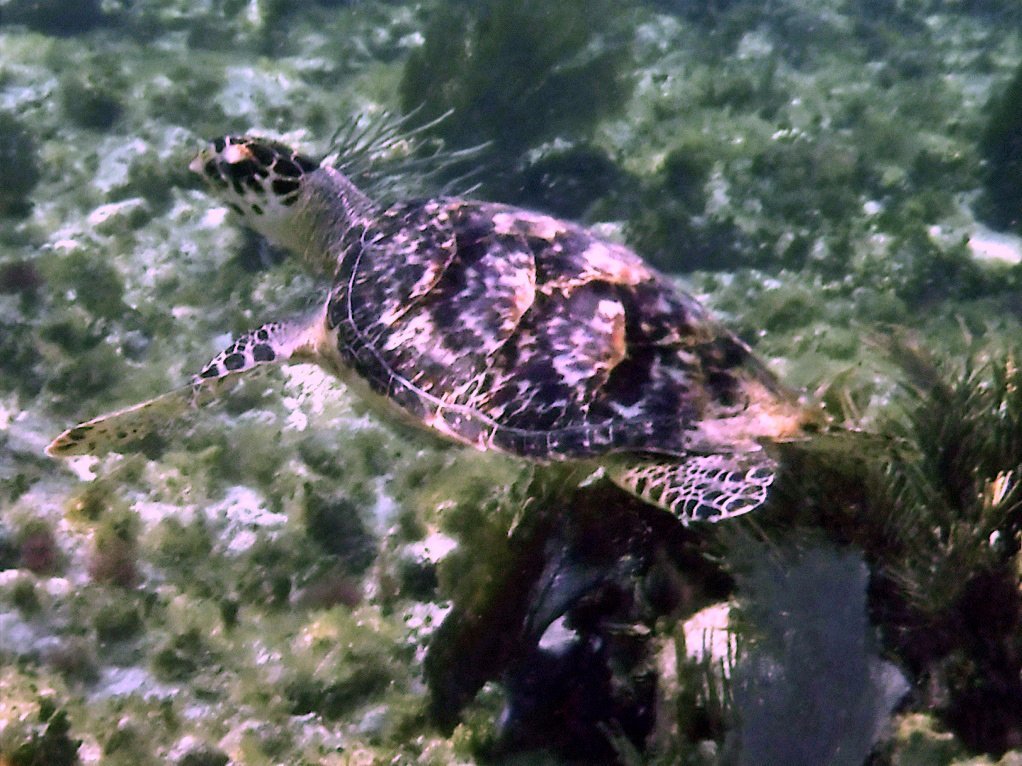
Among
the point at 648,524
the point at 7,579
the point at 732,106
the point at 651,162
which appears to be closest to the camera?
the point at 648,524

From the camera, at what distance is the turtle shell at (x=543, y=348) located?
2.32 m

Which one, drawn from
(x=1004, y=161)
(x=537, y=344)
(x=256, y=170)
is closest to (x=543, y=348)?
(x=537, y=344)

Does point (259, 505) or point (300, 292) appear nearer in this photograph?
point (259, 505)

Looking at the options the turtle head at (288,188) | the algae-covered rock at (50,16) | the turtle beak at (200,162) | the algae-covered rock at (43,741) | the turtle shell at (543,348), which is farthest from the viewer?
the algae-covered rock at (50,16)

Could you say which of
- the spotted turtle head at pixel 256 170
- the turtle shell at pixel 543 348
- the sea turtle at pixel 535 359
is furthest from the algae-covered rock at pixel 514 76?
the turtle shell at pixel 543 348

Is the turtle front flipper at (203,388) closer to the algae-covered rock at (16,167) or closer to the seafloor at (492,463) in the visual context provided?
the seafloor at (492,463)

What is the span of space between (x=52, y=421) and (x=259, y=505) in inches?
46.3

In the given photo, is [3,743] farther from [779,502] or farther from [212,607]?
[779,502]

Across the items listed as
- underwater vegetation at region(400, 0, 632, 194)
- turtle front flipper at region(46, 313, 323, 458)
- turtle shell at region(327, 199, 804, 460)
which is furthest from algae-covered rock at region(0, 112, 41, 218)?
turtle shell at region(327, 199, 804, 460)

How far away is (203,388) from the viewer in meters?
3.05

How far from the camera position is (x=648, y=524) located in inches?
95.2

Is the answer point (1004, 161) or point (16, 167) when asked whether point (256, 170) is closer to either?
point (16, 167)

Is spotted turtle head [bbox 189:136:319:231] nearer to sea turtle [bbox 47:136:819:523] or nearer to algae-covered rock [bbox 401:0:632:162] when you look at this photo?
sea turtle [bbox 47:136:819:523]

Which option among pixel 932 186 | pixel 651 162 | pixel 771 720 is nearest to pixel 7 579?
pixel 771 720
